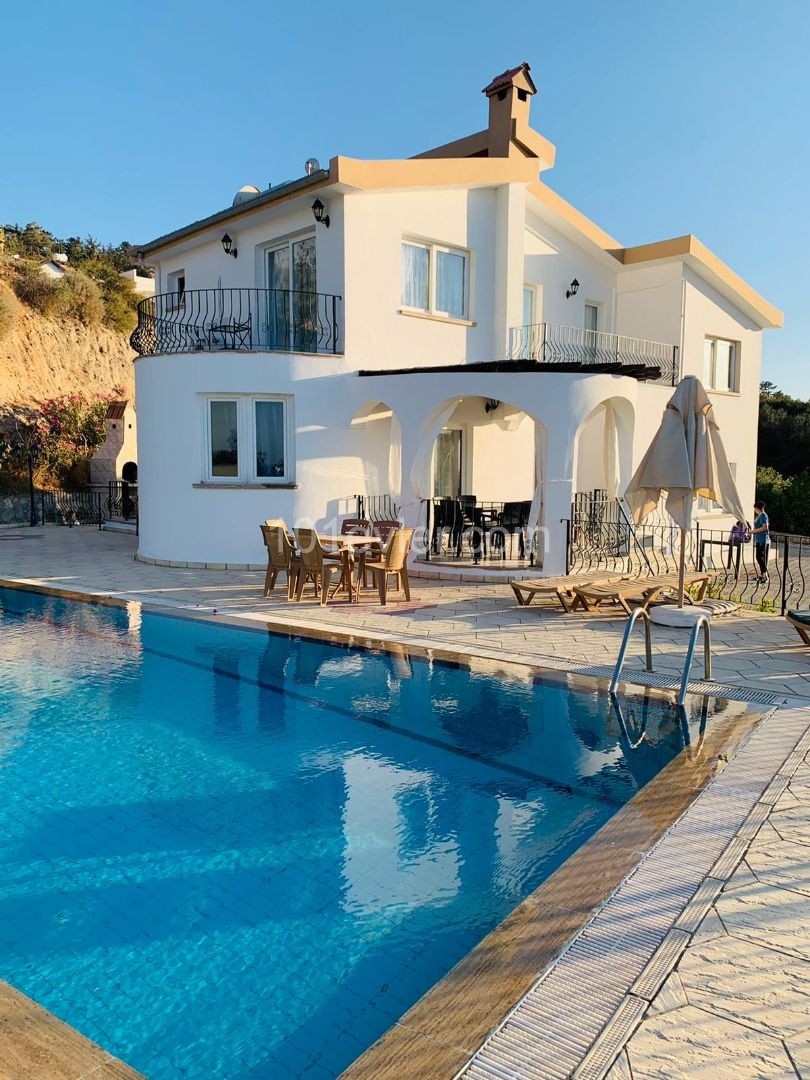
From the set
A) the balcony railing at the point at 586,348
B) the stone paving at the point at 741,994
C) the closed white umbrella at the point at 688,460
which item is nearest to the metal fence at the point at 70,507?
the balcony railing at the point at 586,348

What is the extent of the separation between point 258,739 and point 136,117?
22159 millimetres

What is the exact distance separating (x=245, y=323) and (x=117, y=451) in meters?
12.3

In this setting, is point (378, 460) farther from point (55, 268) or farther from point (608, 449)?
point (55, 268)

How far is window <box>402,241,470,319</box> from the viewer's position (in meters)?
16.4

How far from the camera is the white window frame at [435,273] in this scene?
1644cm

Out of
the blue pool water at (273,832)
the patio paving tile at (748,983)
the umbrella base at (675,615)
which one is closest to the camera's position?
the patio paving tile at (748,983)

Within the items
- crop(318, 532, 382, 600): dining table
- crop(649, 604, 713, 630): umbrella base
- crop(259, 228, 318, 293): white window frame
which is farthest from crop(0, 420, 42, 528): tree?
crop(649, 604, 713, 630): umbrella base

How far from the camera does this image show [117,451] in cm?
2727

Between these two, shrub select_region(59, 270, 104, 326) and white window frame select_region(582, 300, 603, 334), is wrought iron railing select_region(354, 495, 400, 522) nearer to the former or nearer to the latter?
white window frame select_region(582, 300, 603, 334)

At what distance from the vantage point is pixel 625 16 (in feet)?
46.2

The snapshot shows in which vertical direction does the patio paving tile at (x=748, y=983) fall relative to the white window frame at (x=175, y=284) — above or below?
below

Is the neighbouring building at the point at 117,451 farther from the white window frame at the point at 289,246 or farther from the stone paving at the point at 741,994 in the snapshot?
the stone paving at the point at 741,994

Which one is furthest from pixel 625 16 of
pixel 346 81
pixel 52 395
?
pixel 52 395

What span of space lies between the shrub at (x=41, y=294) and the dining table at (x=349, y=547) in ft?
99.4
